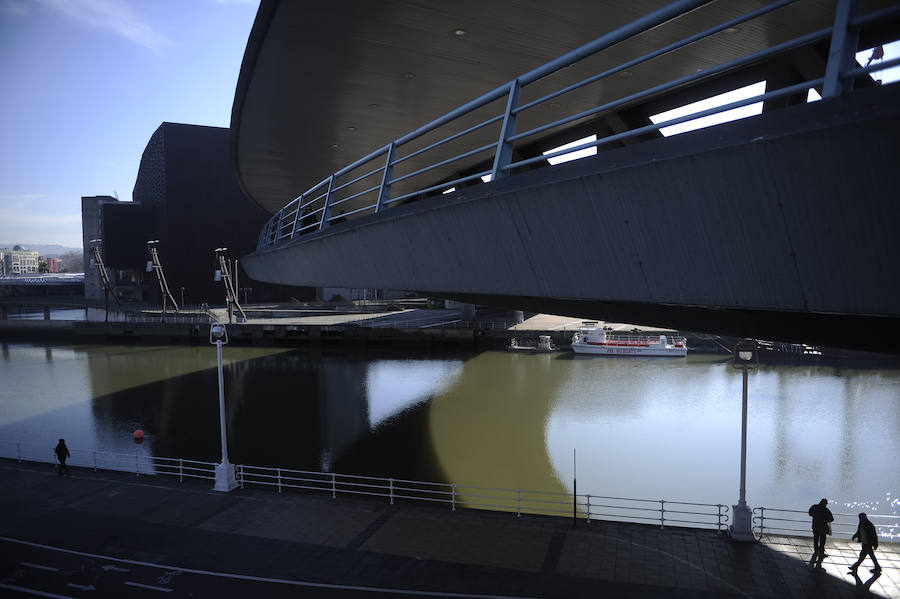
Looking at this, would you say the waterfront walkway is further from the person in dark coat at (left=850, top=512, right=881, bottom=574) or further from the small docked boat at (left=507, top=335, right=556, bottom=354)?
the small docked boat at (left=507, top=335, right=556, bottom=354)

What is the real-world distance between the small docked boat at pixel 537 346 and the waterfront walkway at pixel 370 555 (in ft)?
101

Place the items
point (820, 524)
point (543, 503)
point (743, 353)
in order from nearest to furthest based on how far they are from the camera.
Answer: point (820, 524), point (743, 353), point (543, 503)

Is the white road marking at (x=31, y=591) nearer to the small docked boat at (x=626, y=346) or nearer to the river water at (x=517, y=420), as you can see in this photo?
the river water at (x=517, y=420)

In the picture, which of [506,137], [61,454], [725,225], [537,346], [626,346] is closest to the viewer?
[725,225]

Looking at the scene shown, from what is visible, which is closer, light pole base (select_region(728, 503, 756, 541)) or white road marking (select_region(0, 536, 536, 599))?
white road marking (select_region(0, 536, 536, 599))

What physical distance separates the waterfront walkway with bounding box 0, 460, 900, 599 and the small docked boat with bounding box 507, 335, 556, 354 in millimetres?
30701

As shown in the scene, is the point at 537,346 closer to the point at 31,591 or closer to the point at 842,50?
the point at 31,591

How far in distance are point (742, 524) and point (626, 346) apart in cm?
3106

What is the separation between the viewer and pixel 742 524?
36.0 feet

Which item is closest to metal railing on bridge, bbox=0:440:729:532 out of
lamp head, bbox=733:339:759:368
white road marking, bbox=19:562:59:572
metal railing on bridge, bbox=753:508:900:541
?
metal railing on bridge, bbox=753:508:900:541

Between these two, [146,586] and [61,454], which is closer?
[146,586]

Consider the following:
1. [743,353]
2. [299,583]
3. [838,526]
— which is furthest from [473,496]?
[838,526]

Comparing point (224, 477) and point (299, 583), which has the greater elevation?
A: point (224, 477)

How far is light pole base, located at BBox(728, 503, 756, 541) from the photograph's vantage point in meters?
10.9
